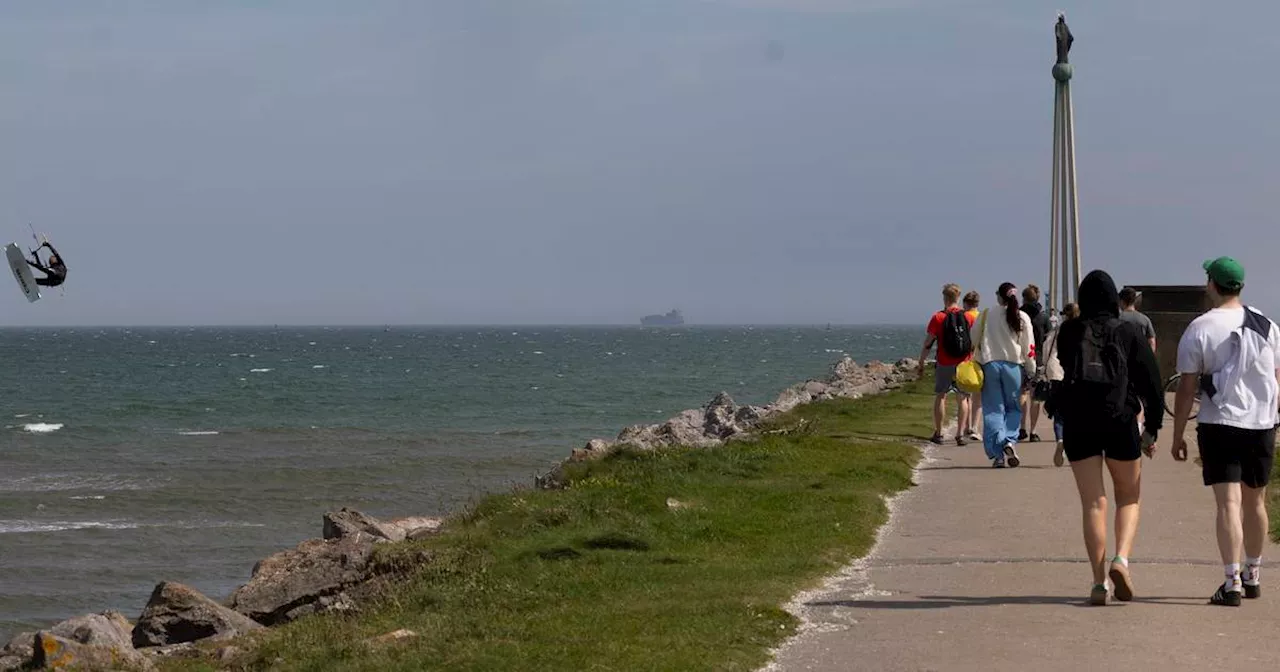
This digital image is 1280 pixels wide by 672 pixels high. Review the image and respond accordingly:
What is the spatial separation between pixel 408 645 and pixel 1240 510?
178 inches

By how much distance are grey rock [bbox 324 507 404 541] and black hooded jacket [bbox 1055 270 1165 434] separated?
9228mm

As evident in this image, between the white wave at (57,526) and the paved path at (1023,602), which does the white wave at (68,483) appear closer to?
the white wave at (57,526)

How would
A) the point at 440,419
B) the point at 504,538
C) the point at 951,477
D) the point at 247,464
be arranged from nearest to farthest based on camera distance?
1. the point at 504,538
2. the point at 951,477
3. the point at 247,464
4. the point at 440,419

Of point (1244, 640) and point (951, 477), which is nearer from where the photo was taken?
point (1244, 640)

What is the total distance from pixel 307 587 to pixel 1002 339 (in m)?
7.58

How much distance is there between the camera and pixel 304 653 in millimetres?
9258

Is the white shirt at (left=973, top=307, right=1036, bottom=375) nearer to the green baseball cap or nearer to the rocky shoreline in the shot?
the rocky shoreline

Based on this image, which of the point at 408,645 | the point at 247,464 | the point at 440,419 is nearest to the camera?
the point at 408,645

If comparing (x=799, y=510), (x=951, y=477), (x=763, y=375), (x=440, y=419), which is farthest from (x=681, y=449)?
(x=763, y=375)

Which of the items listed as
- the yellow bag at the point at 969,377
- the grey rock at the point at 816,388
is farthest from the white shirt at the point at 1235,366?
the grey rock at the point at 816,388

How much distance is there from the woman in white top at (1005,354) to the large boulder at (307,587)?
6531 millimetres

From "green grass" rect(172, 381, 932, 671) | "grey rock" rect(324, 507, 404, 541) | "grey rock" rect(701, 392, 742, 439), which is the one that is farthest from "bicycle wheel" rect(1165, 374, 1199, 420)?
"grey rock" rect(324, 507, 404, 541)

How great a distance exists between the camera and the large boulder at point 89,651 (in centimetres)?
1066

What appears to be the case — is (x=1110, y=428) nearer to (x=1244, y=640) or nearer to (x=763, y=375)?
(x=1244, y=640)
